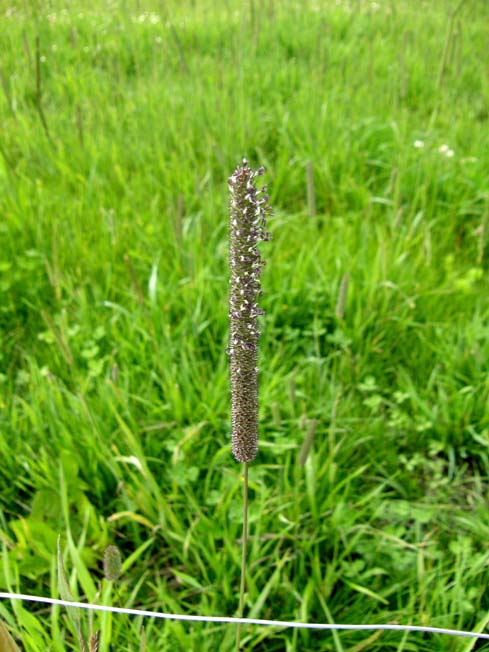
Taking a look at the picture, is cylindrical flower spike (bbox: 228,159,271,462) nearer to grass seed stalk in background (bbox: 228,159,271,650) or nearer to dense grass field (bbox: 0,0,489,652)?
grass seed stalk in background (bbox: 228,159,271,650)

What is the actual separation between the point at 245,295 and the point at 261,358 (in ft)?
4.20

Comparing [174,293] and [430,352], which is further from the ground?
[174,293]

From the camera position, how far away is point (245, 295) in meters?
0.91

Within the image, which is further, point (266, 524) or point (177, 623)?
point (266, 524)

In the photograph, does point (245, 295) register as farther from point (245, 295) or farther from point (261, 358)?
point (261, 358)

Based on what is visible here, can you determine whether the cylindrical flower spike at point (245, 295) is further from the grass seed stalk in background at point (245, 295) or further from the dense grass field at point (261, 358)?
the dense grass field at point (261, 358)

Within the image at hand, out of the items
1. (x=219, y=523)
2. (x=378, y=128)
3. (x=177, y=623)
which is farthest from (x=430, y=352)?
(x=378, y=128)

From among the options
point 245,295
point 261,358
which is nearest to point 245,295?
point 245,295

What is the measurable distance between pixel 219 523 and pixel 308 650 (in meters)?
0.40

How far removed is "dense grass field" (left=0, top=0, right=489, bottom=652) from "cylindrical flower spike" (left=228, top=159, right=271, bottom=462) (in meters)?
0.67

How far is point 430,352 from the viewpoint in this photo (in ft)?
7.57

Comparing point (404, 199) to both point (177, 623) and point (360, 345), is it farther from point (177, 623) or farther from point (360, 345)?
point (177, 623)

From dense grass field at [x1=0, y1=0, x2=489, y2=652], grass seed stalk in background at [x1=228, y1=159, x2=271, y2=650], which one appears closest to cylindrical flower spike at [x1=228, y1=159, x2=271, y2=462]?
grass seed stalk in background at [x1=228, y1=159, x2=271, y2=650]

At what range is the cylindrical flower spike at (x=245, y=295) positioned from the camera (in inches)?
33.7
